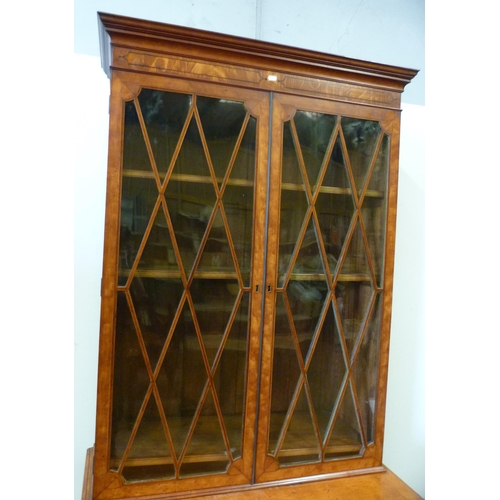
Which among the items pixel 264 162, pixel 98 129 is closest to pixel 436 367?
pixel 264 162

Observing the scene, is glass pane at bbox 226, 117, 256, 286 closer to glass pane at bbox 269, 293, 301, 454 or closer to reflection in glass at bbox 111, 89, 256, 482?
reflection in glass at bbox 111, 89, 256, 482

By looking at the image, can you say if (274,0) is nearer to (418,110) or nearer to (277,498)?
(418,110)

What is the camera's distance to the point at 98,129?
1312 millimetres

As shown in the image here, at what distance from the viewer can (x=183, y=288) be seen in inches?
41.7

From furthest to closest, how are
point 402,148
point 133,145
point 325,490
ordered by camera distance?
1. point 402,148
2. point 325,490
3. point 133,145

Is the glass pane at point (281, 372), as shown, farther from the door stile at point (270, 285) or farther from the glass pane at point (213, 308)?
the glass pane at point (213, 308)

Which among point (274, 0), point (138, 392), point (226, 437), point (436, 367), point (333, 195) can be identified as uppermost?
point (274, 0)

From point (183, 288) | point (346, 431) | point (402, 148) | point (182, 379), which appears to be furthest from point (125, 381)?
point (402, 148)

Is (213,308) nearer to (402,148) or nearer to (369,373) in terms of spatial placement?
(369,373)

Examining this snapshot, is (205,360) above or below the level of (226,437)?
above

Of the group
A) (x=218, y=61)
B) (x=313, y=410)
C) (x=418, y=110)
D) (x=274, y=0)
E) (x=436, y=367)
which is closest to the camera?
(x=436, y=367)

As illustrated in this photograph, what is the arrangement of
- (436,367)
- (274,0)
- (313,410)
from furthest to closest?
1. (274,0)
2. (313,410)
3. (436,367)

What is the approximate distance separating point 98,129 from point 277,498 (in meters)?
1.15

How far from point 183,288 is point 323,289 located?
0.38 metres
